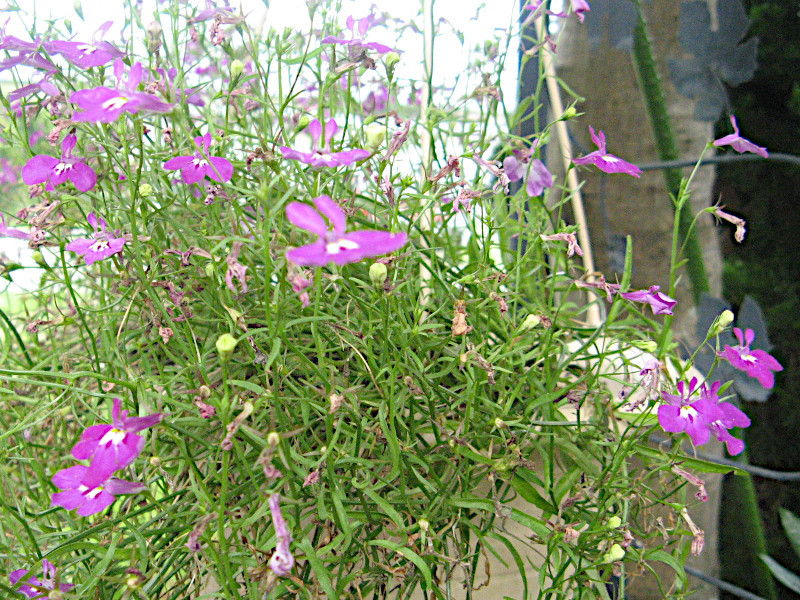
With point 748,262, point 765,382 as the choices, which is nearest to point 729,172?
point 748,262

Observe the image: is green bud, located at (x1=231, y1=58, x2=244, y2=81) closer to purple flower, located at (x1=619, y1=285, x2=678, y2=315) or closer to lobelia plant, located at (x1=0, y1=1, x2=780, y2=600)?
lobelia plant, located at (x1=0, y1=1, x2=780, y2=600)

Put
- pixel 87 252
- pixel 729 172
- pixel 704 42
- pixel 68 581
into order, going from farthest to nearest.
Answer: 1. pixel 729 172
2. pixel 704 42
3. pixel 68 581
4. pixel 87 252

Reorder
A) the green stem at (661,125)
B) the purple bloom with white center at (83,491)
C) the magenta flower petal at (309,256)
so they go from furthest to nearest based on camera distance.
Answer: the green stem at (661,125) → the purple bloom with white center at (83,491) → the magenta flower petal at (309,256)

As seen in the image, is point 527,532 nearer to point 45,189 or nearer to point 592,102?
point 45,189

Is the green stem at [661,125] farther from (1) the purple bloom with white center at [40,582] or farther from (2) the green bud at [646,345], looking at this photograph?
(1) the purple bloom with white center at [40,582]

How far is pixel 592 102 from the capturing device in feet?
3.32

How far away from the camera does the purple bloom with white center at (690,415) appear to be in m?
0.45

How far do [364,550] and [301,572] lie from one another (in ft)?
0.18

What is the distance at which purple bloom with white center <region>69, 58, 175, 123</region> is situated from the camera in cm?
36

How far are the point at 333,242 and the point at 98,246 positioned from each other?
264 mm

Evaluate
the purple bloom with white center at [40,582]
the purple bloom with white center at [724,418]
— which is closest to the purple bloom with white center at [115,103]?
the purple bloom with white center at [40,582]

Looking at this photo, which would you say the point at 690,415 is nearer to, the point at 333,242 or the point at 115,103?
the point at 333,242

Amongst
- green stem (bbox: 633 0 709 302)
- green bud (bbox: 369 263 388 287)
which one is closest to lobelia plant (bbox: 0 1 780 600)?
green bud (bbox: 369 263 388 287)

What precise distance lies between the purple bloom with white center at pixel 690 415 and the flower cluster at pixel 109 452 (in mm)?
347
